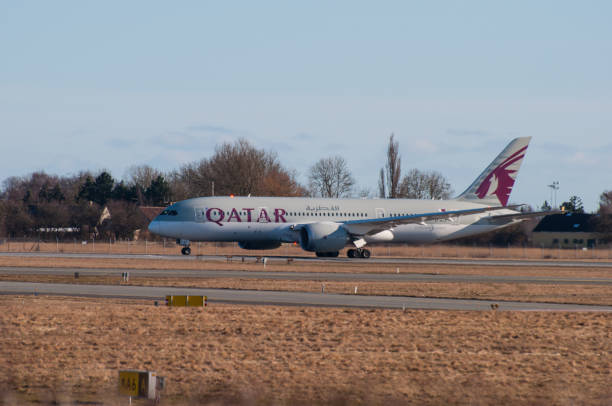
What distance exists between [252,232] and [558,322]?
37868 mm

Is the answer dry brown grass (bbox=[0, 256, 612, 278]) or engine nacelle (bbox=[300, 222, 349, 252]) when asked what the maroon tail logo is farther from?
dry brown grass (bbox=[0, 256, 612, 278])

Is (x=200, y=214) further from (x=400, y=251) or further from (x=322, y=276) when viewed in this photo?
(x=400, y=251)

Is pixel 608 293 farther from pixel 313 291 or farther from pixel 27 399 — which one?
pixel 27 399

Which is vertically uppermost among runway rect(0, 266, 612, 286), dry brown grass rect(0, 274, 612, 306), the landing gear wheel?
the landing gear wheel

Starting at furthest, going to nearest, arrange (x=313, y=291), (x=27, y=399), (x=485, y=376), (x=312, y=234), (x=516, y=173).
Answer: (x=516, y=173) < (x=312, y=234) < (x=313, y=291) < (x=485, y=376) < (x=27, y=399)

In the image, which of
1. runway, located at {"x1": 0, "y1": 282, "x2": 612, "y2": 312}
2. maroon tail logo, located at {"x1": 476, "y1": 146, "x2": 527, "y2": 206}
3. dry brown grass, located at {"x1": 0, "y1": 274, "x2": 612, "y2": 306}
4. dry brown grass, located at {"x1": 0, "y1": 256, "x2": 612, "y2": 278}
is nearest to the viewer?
runway, located at {"x1": 0, "y1": 282, "x2": 612, "y2": 312}

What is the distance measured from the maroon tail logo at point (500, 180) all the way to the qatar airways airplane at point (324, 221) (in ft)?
5.16

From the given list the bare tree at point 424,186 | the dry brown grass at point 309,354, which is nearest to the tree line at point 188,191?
the bare tree at point 424,186

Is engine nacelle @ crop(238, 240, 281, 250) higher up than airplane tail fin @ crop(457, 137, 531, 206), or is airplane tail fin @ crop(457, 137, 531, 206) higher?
airplane tail fin @ crop(457, 137, 531, 206)

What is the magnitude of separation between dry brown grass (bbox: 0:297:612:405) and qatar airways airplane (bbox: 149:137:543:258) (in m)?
34.1

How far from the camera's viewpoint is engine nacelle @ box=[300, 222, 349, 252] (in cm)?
5719

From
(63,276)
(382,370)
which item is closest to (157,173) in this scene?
(63,276)

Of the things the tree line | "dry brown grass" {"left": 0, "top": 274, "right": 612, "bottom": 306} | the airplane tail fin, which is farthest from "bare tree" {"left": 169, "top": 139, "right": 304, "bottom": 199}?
"dry brown grass" {"left": 0, "top": 274, "right": 612, "bottom": 306}

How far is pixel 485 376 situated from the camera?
14.7 metres
